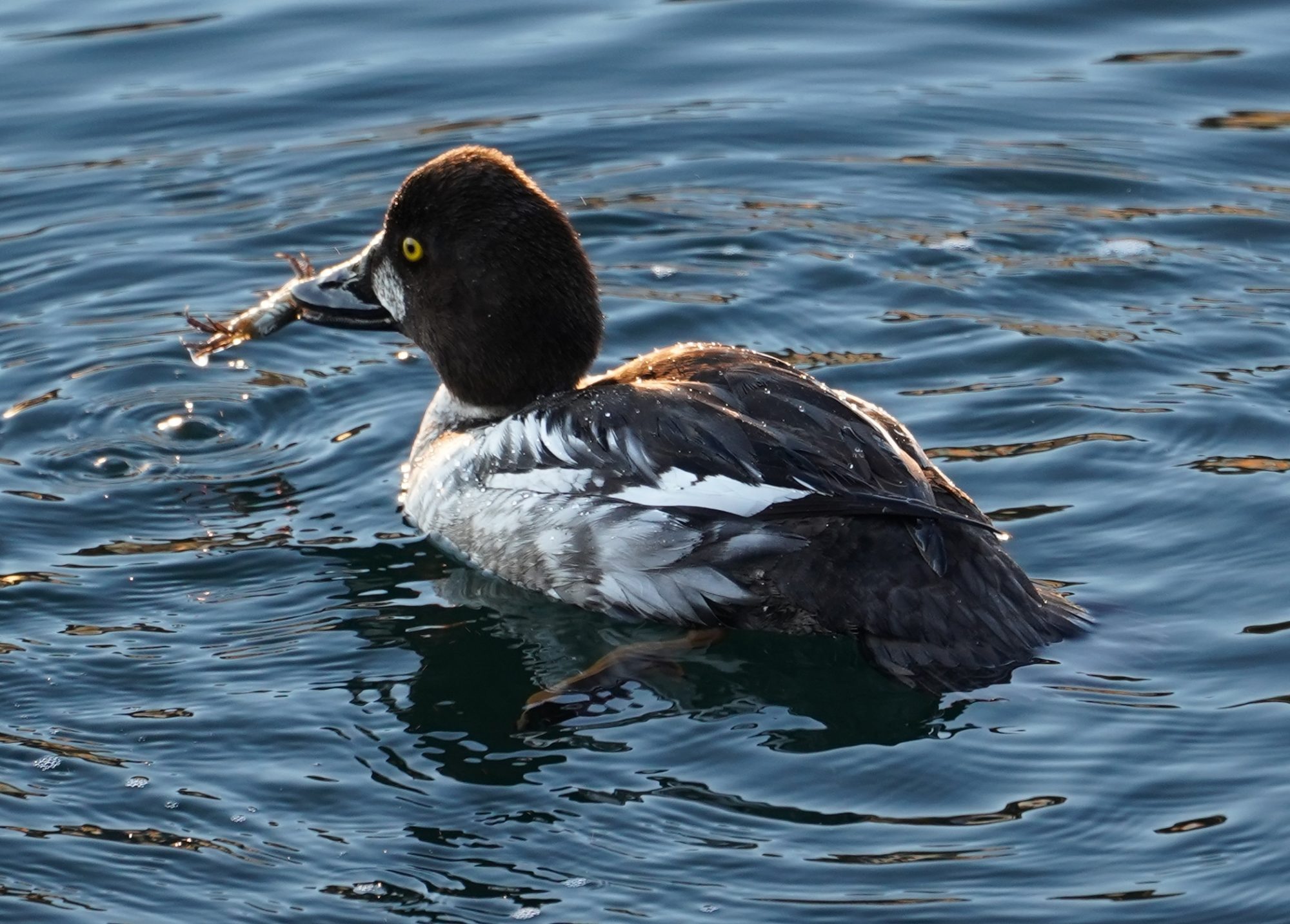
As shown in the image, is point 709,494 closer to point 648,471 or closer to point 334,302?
point 648,471

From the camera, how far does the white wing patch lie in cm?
646

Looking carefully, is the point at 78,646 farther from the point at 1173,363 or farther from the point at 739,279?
the point at 1173,363

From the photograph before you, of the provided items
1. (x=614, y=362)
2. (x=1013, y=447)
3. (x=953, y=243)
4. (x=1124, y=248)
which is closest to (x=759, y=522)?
(x=1013, y=447)

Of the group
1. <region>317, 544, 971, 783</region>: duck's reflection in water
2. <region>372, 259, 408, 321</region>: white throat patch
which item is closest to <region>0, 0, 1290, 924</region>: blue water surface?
<region>317, 544, 971, 783</region>: duck's reflection in water

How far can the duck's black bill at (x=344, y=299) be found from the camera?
8.27 metres

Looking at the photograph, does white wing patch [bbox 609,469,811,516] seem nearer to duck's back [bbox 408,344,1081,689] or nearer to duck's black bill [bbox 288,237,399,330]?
duck's back [bbox 408,344,1081,689]

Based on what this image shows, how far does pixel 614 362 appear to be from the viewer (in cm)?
920

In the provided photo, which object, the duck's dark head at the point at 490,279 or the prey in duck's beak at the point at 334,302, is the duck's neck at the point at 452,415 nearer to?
the duck's dark head at the point at 490,279

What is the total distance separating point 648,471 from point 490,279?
1277 mm

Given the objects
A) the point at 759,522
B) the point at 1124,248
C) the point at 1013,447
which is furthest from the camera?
the point at 1124,248

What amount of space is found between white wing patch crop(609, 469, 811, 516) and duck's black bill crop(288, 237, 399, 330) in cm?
194

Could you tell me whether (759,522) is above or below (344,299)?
below

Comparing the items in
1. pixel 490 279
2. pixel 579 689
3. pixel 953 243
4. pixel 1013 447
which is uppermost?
pixel 490 279

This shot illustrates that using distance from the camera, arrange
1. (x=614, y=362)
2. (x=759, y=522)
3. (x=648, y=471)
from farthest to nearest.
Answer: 1. (x=614, y=362)
2. (x=648, y=471)
3. (x=759, y=522)
